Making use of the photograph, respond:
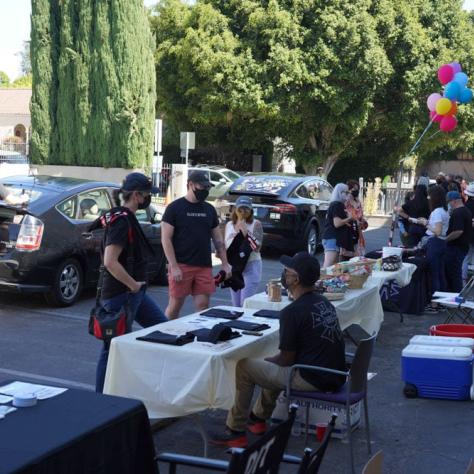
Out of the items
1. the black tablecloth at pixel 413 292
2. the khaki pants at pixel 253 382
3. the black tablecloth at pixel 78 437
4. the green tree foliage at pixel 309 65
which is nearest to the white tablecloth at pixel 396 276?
the black tablecloth at pixel 413 292

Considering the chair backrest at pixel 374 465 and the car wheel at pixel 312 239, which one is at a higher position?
the chair backrest at pixel 374 465

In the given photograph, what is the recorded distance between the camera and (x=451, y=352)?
23.1ft

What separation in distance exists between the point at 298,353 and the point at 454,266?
6560mm

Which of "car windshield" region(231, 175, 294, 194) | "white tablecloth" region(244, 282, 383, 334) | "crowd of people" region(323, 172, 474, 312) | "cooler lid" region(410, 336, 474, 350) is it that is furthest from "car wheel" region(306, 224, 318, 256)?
"cooler lid" region(410, 336, 474, 350)

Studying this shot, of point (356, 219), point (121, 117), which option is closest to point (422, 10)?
point (121, 117)

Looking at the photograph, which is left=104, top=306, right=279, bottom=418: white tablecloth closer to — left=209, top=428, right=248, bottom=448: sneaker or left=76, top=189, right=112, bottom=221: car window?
left=209, top=428, right=248, bottom=448: sneaker

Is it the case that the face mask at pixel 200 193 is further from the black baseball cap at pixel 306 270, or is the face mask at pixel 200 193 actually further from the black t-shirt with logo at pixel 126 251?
the black baseball cap at pixel 306 270

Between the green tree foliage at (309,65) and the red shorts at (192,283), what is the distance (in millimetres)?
23478

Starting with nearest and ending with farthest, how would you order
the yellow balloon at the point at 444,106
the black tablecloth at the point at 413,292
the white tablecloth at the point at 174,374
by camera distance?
the white tablecloth at the point at 174,374 → the black tablecloth at the point at 413,292 → the yellow balloon at the point at 444,106

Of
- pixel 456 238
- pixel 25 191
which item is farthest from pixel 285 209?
pixel 25 191

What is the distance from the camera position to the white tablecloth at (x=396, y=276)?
9078mm

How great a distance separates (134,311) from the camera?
6.17 metres

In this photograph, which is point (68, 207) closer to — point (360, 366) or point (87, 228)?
point (87, 228)

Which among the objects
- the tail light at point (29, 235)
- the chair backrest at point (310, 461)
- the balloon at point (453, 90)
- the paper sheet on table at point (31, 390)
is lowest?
the chair backrest at point (310, 461)
